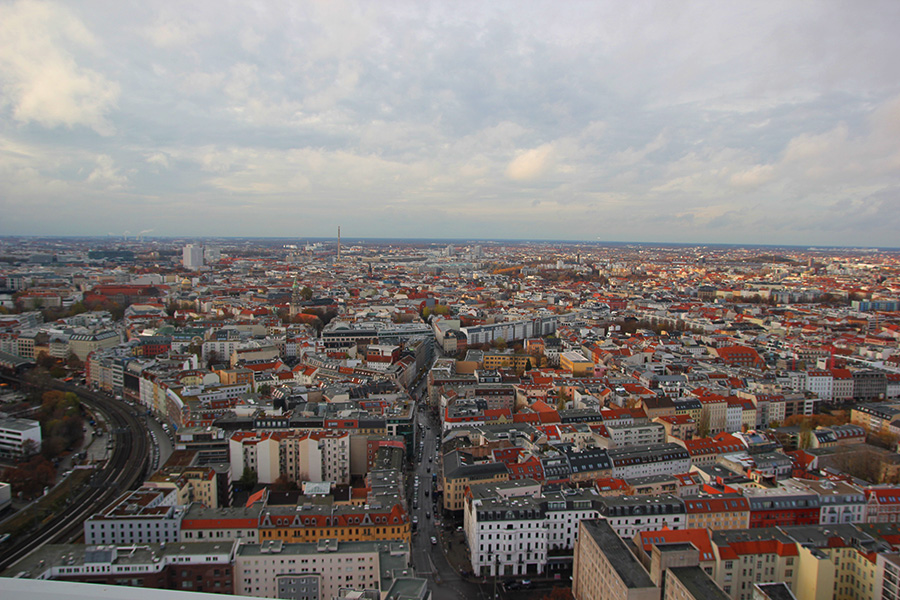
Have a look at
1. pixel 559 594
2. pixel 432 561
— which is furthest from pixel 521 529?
pixel 432 561

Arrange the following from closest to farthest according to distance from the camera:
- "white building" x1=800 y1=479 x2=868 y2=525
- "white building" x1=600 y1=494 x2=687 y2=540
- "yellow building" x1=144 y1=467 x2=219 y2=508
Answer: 1. "white building" x1=600 y1=494 x2=687 y2=540
2. "white building" x1=800 y1=479 x2=868 y2=525
3. "yellow building" x1=144 y1=467 x2=219 y2=508

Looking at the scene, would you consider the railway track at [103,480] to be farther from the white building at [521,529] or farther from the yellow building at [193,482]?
the white building at [521,529]

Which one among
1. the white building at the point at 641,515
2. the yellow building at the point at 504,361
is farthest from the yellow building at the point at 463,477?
the yellow building at the point at 504,361

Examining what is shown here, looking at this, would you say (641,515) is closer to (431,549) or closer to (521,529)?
(521,529)

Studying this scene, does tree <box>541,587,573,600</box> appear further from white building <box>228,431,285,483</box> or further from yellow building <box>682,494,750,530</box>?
white building <box>228,431,285,483</box>

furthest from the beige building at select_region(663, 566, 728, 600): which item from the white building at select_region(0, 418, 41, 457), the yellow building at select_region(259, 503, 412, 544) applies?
the white building at select_region(0, 418, 41, 457)

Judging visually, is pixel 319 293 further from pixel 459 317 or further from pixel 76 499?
pixel 76 499
